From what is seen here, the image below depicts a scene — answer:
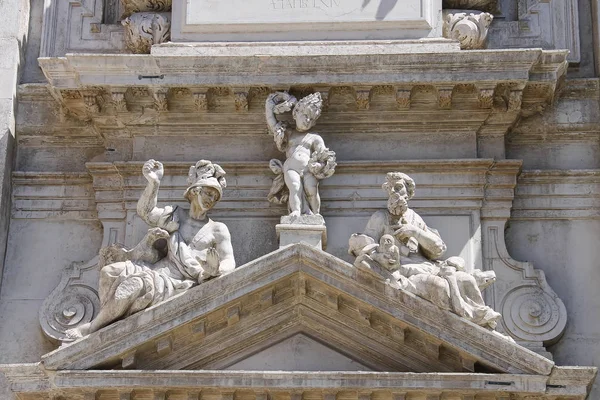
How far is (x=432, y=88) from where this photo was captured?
1758cm

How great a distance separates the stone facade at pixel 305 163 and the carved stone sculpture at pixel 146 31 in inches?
0.9

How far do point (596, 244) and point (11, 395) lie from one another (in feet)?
20.6

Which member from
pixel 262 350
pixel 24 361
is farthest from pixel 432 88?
pixel 24 361

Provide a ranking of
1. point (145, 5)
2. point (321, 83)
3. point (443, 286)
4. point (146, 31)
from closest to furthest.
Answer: point (443, 286)
point (321, 83)
point (146, 31)
point (145, 5)

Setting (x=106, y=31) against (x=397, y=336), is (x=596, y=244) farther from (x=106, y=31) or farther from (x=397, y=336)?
(x=106, y=31)

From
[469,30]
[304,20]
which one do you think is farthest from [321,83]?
[469,30]

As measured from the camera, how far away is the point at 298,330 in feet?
53.9

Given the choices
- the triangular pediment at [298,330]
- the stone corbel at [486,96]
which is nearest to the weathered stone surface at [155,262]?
the triangular pediment at [298,330]

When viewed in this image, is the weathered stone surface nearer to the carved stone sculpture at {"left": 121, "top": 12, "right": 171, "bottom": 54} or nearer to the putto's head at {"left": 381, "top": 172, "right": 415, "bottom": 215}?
the putto's head at {"left": 381, "top": 172, "right": 415, "bottom": 215}

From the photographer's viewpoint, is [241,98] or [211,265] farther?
[241,98]

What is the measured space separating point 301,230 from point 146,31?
129 inches

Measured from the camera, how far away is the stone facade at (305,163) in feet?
53.1

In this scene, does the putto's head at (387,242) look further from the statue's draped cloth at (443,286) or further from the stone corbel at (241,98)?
the stone corbel at (241,98)

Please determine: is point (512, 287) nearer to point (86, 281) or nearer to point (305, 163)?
point (305, 163)
